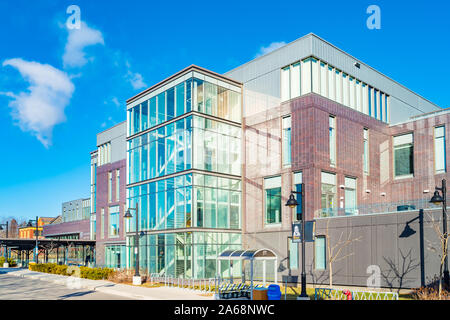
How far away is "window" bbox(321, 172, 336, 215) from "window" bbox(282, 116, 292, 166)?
3135 millimetres

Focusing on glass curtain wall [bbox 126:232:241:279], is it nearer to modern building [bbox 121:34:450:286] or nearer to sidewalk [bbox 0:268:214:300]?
modern building [bbox 121:34:450:286]

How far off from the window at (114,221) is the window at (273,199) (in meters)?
26.3

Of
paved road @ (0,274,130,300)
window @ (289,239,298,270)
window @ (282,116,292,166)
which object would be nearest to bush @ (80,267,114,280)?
paved road @ (0,274,130,300)

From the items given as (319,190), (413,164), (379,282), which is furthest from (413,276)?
(413,164)

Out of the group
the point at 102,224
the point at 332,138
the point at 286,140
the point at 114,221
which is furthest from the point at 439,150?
the point at 102,224

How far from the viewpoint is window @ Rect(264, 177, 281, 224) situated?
36469 mm

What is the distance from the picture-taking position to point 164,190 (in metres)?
39.6

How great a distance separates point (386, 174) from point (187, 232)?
730 inches

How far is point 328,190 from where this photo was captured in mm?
35188

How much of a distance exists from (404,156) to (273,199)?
1298cm

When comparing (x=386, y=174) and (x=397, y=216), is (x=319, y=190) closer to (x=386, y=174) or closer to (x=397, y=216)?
(x=397, y=216)

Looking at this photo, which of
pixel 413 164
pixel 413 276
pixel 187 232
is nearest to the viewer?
pixel 413 276

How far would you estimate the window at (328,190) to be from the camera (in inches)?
1367

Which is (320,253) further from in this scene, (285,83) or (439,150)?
(439,150)
